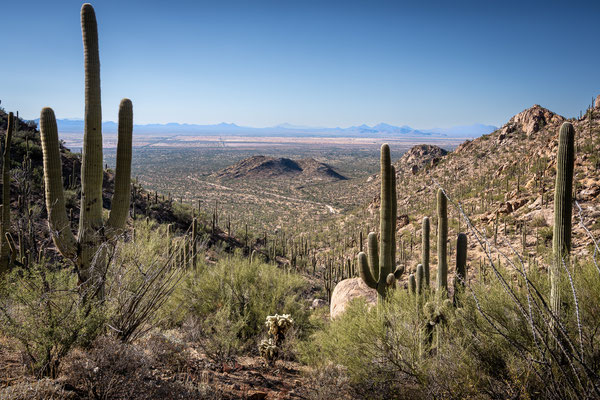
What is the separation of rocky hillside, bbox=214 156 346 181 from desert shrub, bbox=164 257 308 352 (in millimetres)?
69781

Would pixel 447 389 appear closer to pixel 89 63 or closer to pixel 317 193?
pixel 89 63

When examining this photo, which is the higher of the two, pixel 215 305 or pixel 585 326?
pixel 585 326

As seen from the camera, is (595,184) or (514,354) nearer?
(514,354)

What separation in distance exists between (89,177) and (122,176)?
1.68ft

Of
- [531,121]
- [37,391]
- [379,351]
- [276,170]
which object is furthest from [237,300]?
[276,170]

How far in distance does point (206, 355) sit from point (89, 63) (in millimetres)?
6138

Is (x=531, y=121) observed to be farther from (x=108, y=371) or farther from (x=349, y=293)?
(x=108, y=371)

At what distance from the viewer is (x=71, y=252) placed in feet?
20.2

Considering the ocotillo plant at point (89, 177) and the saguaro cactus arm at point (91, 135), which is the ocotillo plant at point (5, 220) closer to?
the ocotillo plant at point (89, 177)

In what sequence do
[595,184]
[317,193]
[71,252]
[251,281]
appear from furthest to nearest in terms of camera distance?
1. [317,193]
2. [595,184]
3. [251,281]
4. [71,252]

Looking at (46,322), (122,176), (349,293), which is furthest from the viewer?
(349,293)

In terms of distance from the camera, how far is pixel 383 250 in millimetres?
9703

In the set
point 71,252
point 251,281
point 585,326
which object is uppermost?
point 71,252

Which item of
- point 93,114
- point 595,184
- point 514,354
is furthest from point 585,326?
point 595,184
